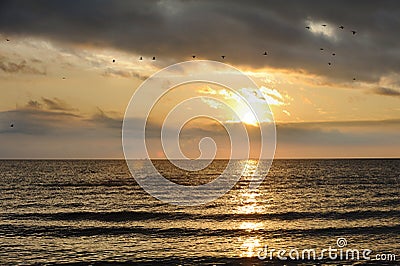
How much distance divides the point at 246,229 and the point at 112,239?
14.6 metres

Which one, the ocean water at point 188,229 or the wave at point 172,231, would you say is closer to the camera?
the ocean water at point 188,229

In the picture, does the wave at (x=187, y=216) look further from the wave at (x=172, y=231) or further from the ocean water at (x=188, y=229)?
the wave at (x=172, y=231)

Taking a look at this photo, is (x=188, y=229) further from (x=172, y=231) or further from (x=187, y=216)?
(x=187, y=216)

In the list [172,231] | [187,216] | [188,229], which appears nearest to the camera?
[172,231]

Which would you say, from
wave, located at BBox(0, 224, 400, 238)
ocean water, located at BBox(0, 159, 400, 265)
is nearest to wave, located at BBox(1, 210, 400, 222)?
ocean water, located at BBox(0, 159, 400, 265)

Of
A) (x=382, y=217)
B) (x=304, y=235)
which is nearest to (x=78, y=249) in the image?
(x=304, y=235)

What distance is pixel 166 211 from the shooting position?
212 ft

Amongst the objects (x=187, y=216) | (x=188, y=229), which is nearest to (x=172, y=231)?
(x=188, y=229)

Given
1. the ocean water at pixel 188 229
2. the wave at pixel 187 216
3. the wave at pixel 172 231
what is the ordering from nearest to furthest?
the ocean water at pixel 188 229 → the wave at pixel 172 231 → the wave at pixel 187 216

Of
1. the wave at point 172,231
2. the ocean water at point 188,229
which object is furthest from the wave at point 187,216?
the wave at point 172,231

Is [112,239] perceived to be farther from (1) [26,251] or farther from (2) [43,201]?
(2) [43,201]

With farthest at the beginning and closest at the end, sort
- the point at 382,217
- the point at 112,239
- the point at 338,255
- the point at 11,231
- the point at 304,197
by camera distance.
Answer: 1. the point at 304,197
2. the point at 382,217
3. the point at 11,231
4. the point at 112,239
5. the point at 338,255

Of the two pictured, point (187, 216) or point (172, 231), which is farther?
point (187, 216)

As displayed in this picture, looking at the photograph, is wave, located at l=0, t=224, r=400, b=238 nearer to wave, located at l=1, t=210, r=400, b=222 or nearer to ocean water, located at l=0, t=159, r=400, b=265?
ocean water, located at l=0, t=159, r=400, b=265
